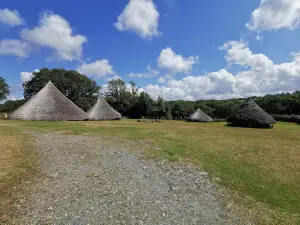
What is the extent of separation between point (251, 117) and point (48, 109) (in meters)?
22.7

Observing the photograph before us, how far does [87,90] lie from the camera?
55.9 metres

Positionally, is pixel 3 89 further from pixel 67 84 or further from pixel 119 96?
pixel 119 96

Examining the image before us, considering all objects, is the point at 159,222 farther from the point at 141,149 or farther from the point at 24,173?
the point at 141,149

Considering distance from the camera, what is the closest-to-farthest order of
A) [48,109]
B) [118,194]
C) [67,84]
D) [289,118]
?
1. [118,194]
2. [48,109]
3. [289,118]
4. [67,84]

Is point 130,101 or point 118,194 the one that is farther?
point 130,101

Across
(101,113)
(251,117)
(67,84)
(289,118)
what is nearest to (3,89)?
(67,84)

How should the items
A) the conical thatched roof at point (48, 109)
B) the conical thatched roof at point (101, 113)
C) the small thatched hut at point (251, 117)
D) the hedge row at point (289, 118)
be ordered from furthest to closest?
the hedge row at point (289, 118), the conical thatched roof at point (101, 113), the small thatched hut at point (251, 117), the conical thatched roof at point (48, 109)

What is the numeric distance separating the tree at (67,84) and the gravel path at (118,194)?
45206mm

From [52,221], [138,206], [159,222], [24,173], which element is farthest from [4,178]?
[159,222]

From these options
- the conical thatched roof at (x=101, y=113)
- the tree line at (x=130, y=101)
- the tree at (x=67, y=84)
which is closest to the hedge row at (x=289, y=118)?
the tree line at (x=130, y=101)

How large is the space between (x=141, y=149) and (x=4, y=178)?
559 centimetres

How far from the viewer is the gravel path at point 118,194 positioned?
452 centimetres

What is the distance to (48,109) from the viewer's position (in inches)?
917

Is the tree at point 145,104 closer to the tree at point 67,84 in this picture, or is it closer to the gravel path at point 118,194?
the tree at point 67,84
